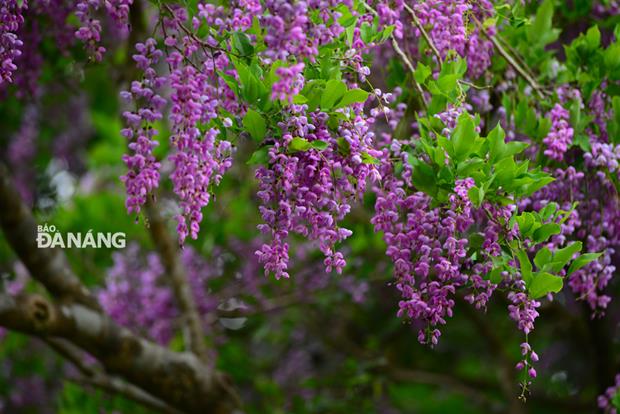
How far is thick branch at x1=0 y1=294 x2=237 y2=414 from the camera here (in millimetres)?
3480

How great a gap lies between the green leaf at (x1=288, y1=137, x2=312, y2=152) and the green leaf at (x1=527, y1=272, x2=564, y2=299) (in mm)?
762

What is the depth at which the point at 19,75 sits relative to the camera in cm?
390

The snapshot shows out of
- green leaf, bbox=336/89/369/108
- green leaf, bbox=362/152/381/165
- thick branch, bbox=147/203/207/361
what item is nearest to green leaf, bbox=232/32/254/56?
green leaf, bbox=336/89/369/108

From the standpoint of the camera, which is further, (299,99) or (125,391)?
(125,391)

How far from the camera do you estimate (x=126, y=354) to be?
385 centimetres

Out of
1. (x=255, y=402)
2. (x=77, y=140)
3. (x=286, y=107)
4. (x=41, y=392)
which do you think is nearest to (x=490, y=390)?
(x=255, y=402)

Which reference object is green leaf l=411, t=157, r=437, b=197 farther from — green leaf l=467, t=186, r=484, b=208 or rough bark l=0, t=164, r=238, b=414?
rough bark l=0, t=164, r=238, b=414

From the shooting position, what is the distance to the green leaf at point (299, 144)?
219 cm

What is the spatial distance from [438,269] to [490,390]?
210 inches

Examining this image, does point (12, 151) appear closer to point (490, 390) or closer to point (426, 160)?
point (490, 390)

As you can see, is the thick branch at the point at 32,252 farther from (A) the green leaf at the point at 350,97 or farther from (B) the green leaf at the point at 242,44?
(A) the green leaf at the point at 350,97

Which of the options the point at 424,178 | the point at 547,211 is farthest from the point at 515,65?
the point at 424,178

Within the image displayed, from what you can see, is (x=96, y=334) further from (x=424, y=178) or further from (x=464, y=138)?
(x=464, y=138)

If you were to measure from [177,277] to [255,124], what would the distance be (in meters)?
3.09
